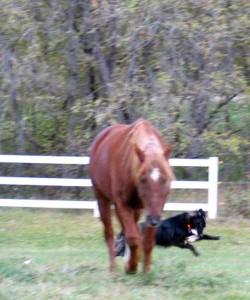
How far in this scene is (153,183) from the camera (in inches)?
291

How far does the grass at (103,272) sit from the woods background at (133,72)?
9.36ft

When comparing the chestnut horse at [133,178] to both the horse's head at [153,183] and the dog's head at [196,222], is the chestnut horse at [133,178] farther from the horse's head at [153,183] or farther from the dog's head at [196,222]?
the dog's head at [196,222]

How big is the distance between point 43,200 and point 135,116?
2.59 m

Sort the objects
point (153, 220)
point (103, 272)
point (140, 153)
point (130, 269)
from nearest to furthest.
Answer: point (153, 220) < point (140, 153) < point (130, 269) < point (103, 272)

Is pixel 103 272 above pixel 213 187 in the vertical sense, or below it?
above

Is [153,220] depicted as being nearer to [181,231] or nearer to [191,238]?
[181,231]

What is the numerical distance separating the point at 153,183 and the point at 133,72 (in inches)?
323

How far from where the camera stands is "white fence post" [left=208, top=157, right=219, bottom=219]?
14.7m

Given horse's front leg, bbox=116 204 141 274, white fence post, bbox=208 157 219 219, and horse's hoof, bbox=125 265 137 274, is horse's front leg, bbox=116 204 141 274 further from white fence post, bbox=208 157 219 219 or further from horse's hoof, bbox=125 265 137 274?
white fence post, bbox=208 157 219 219

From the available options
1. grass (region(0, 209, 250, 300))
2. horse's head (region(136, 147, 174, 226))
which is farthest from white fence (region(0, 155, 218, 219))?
horse's head (region(136, 147, 174, 226))

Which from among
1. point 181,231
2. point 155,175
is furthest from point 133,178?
point 181,231

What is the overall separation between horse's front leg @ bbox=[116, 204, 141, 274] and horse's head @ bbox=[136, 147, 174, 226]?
1.94 ft

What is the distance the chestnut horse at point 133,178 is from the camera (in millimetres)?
7438

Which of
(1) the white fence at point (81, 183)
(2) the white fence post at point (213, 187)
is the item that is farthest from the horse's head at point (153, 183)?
(2) the white fence post at point (213, 187)
